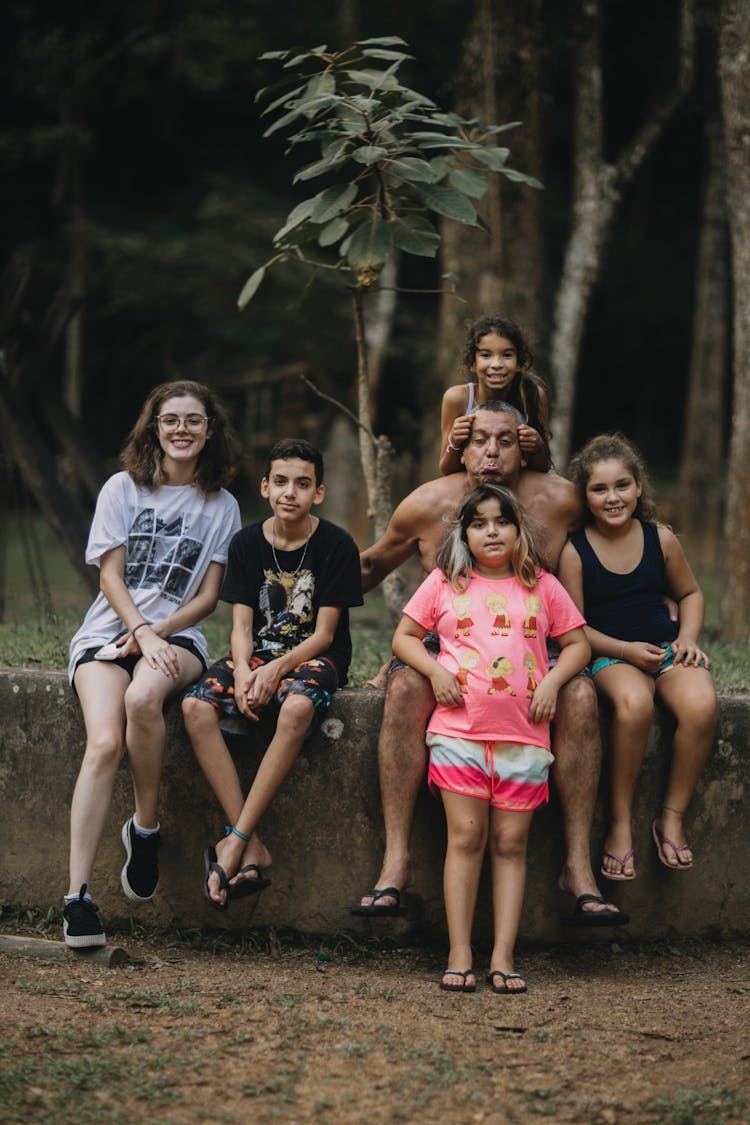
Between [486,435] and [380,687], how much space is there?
0.92 meters

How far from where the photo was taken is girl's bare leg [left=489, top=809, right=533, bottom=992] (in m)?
3.80

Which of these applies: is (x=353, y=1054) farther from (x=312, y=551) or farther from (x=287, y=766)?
(x=312, y=551)

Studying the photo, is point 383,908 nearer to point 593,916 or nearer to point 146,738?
point 593,916

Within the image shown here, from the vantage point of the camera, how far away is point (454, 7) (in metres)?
16.7

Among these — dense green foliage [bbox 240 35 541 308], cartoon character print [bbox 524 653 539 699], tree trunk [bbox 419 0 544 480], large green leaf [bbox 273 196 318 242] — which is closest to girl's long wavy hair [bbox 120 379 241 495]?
dense green foliage [bbox 240 35 541 308]

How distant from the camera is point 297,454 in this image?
422 centimetres

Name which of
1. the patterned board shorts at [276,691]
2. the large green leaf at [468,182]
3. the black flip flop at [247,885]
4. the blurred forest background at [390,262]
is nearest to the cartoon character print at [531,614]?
the patterned board shorts at [276,691]

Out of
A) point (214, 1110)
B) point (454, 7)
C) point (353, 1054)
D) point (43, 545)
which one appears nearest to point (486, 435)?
point (353, 1054)

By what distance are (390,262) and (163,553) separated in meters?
13.5

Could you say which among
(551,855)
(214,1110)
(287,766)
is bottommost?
(214,1110)

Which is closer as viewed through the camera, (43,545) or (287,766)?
(287,766)

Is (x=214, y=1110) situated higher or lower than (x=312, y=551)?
lower

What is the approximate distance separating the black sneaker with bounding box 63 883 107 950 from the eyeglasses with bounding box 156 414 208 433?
1.57m

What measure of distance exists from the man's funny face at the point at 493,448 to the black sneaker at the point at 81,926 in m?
1.84
